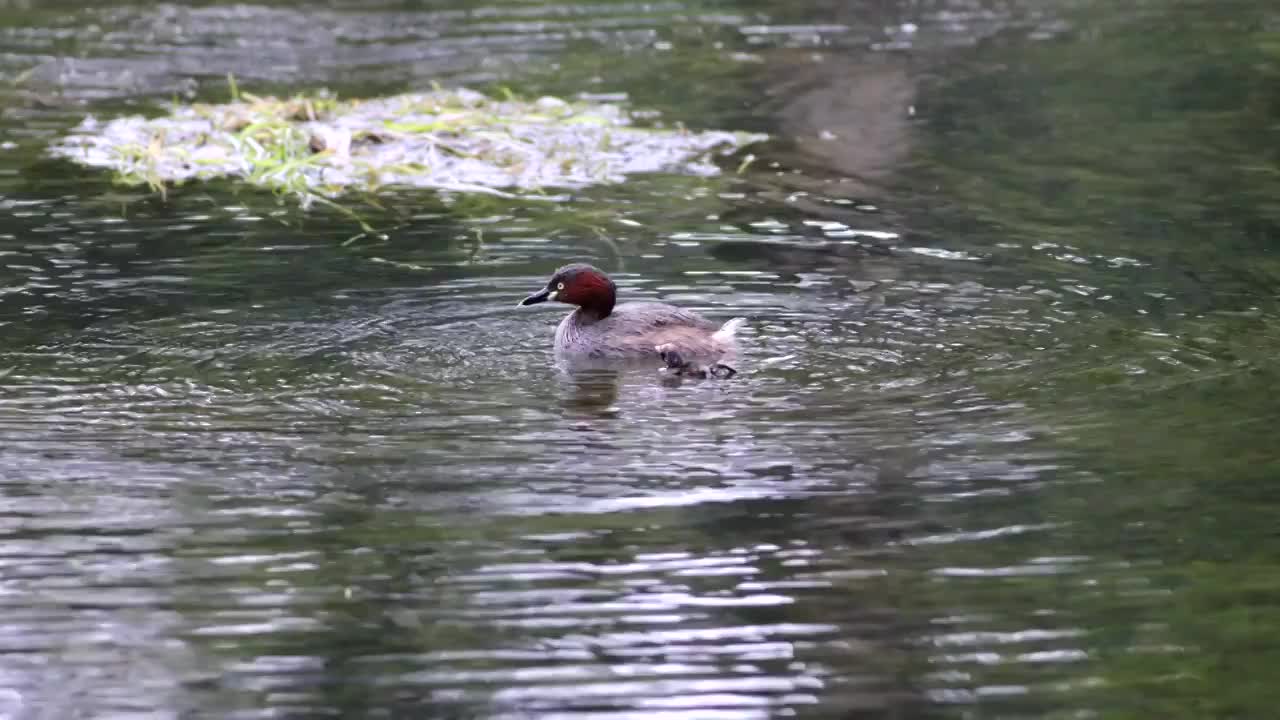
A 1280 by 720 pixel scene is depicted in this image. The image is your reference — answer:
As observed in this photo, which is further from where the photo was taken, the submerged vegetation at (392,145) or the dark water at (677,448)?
the submerged vegetation at (392,145)

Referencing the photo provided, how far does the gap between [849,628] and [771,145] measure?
1090 cm

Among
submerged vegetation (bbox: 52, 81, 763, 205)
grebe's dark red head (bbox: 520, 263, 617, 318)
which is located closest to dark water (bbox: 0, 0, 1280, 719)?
grebe's dark red head (bbox: 520, 263, 617, 318)

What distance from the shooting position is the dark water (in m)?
6.34

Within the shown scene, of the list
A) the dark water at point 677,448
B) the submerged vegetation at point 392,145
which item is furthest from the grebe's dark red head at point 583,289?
the submerged vegetation at point 392,145

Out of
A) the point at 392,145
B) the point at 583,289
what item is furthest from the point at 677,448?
the point at 392,145

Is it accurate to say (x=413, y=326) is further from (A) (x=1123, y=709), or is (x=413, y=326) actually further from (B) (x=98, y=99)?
(B) (x=98, y=99)

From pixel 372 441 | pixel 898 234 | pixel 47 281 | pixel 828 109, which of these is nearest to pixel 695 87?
pixel 828 109

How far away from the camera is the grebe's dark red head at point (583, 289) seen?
10.6 metres

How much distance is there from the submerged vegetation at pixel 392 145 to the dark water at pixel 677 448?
657mm

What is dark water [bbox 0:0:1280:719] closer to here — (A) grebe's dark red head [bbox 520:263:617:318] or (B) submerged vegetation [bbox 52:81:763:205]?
(A) grebe's dark red head [bbox 520:263:617:318]

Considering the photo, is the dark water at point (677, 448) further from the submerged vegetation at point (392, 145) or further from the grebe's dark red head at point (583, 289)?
the submerged vegetation at point (392, 145)

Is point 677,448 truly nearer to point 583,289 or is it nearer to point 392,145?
point 583,289

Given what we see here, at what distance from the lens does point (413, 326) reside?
10.8m

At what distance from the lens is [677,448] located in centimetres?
848
